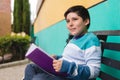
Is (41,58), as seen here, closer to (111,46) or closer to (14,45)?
(111,46)

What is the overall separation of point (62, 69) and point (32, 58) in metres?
0.25

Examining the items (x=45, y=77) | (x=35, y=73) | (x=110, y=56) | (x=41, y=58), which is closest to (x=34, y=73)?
(x=35, y=73)

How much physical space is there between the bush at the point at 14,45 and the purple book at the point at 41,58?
7547 mm

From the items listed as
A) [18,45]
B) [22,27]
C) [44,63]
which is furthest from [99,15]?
[22,27]

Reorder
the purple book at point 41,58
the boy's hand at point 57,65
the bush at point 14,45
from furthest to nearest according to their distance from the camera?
the bush at point 14,45 < the purple book at point 41,58 < the boy's hand at point 57,65

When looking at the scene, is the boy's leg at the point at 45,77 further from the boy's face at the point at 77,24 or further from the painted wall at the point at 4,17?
the painted wall at the point at 4,17

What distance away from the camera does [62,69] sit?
195 centimetres

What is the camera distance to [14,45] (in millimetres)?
9969

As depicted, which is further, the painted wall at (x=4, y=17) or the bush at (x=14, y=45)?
the painted wall at (x=4, y=17)

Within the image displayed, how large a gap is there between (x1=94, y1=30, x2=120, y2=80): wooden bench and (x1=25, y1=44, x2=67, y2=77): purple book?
32 centimetres

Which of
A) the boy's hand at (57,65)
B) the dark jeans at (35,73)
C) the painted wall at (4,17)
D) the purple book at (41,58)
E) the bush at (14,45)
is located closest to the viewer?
the boy's hand at (57,65)

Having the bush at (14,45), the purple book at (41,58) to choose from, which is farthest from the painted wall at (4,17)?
the purple book at (41,58)

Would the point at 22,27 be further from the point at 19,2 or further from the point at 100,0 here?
the point at 100,0

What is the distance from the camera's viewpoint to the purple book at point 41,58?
206cm
